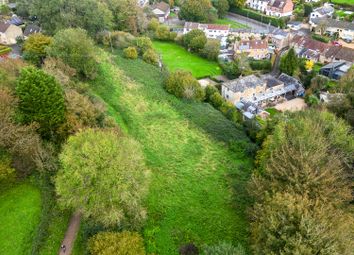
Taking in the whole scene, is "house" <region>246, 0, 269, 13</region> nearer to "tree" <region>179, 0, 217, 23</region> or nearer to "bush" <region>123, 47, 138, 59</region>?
"tree" <region>179, 0, 217, 23</region>

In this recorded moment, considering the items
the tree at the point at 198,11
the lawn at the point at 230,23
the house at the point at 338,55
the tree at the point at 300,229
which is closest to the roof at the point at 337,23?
the house at the point at 338,55

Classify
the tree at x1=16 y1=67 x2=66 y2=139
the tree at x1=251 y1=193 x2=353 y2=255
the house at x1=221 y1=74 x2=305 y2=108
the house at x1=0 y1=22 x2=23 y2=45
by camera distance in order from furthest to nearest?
the house at x1=0 y1=22 x2=23 y2=45 < the house at x1=221 y1=74 x2=305 y2=108 < the tree at x1=16 y1=67 x2=66 y2=139 < the tree at x1=251 y1=193 x2=353 y2=255

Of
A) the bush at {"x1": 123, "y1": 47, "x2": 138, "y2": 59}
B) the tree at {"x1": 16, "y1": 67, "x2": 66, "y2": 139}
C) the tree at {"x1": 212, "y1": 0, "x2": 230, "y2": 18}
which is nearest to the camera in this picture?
the tree at {"x1": 16, "y1": 67, "x2": 66, "y2": 139}

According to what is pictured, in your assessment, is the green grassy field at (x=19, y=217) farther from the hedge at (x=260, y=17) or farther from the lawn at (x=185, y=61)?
the hedge at (x=260, y=17)

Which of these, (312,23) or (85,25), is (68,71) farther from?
(312,23)

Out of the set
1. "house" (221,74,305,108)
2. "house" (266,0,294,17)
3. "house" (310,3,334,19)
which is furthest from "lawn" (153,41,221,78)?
"house" (310,3,334,19)

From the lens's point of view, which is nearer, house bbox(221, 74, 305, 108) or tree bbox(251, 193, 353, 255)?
tree bbox(251, 193, 353, 255)

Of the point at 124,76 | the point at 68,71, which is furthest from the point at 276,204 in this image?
the point at 124,76
